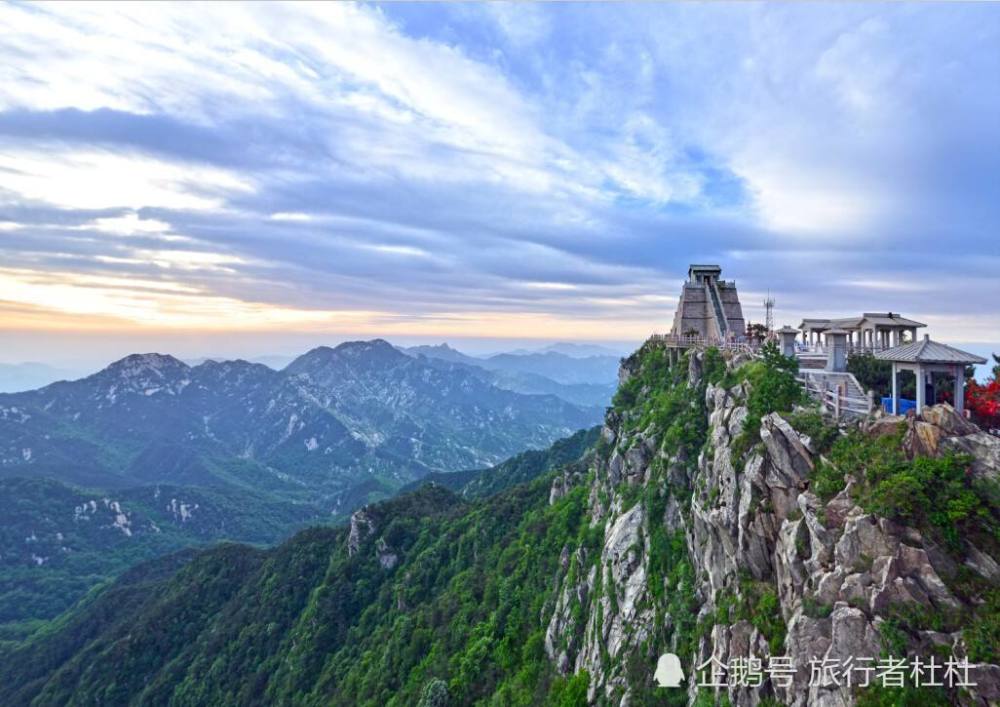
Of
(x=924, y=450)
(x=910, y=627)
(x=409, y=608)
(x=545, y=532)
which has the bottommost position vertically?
(x=409, y=608)

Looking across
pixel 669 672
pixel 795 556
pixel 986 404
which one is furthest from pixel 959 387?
pixel 669 672

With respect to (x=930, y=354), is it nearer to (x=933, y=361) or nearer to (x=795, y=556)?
(x=933, y=361)

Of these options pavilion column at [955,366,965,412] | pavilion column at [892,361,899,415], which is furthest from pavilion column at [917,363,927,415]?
pavilion column at [955,366,965,412]

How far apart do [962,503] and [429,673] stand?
48529 millimetres

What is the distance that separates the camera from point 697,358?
119ft

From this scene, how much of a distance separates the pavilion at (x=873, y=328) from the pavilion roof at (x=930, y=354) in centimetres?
814

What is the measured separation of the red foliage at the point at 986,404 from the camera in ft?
73.9

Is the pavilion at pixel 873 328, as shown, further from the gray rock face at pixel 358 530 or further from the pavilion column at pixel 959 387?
the gray rock face at pixel 358 530

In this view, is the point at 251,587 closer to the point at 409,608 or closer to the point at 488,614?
the point at 409,608

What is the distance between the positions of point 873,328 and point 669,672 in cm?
2426

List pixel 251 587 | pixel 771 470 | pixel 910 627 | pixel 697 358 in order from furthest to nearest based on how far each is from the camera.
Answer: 1. pixel 251 587
2. pixel 697 358
3. pixel 771 470
4. pixel 910 627

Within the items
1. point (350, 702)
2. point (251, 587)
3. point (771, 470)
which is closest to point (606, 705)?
point (771, 470)

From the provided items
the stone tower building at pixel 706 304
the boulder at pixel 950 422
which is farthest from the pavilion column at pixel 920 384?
the stone tower building at pixel 706 304

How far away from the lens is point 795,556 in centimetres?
1836
